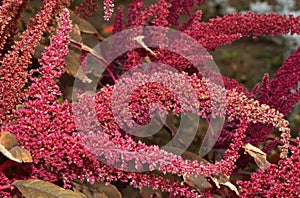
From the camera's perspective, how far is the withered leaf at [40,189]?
813 millimetres

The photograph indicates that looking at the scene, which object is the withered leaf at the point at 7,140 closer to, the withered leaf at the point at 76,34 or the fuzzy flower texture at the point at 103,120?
the fuzzy flower texture at the point at 103,120

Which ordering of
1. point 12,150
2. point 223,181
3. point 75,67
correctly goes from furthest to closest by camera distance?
point 75,67 < point 223,181 < point 12,150

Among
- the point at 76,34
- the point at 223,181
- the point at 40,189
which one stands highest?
the point at 76,34

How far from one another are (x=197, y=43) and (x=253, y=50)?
3490 millimetres

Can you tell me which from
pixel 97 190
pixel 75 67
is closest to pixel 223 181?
pixel 97 190

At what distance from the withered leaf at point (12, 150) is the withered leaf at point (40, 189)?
0.05 metres

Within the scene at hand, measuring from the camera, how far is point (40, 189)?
82 centimetres

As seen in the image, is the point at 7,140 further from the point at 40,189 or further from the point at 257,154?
the point at 257,154

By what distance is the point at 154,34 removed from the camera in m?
1.11

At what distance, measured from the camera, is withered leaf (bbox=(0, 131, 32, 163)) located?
0.78m

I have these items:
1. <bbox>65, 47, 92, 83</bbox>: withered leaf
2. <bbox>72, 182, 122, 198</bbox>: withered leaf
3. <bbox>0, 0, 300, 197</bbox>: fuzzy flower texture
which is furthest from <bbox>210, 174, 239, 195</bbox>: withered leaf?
<bbox>65, 47, 92, 83</bbox>: withered leaf

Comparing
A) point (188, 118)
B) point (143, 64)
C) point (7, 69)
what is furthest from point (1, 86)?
point (188, 118)

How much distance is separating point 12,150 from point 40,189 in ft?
0.25

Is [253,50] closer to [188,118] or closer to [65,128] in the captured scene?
[188,118]
